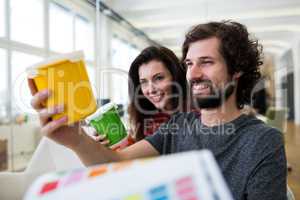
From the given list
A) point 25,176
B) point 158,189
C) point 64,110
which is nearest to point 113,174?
point 158,189

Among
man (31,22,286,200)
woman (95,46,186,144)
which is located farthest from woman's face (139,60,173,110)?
man (31,22,286,200)

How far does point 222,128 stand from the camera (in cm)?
91

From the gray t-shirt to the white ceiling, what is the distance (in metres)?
3.23

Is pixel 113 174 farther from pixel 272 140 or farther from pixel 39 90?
pixel 272 140

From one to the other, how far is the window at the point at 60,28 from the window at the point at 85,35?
0.61 ft

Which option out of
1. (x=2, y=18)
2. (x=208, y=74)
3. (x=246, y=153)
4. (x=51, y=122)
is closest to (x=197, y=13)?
(x=2, y=18)

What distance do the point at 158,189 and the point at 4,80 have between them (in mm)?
3100

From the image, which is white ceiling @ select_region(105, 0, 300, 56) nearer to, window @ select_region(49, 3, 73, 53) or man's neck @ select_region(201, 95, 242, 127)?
window @ select_region(49, 3, 73, 53)

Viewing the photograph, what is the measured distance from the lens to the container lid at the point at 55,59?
0.54 meters

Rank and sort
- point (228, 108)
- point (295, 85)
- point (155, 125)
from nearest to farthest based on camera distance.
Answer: point (228, 108)
point (155, 125)
point (295, 85)

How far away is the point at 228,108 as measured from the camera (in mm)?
961

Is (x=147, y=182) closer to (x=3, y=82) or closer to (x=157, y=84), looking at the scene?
(x=157, y=84)

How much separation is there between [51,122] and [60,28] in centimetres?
376

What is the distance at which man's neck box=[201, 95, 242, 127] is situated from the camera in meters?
0.94
